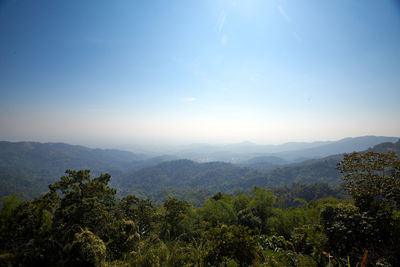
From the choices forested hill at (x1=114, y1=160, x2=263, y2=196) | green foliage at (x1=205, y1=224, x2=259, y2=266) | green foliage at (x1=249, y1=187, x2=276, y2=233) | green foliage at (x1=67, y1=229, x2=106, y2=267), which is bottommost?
forested hill at (x1=114, y1=160, x2=263, y2=196)

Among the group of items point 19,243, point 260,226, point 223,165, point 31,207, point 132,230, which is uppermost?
point 31,207

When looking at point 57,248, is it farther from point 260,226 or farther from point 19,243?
point 260,226

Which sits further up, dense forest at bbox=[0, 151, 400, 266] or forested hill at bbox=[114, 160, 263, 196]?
dense forest at bbox=[0, 151, 400, 266]

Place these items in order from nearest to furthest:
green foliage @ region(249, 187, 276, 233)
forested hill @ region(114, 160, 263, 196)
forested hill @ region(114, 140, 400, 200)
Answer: green foliage @ region(249, 187, 276, 233)
forested hill @ region(114, 140, 400, 200)
forested hill @ region(114, 160, 263, 196)

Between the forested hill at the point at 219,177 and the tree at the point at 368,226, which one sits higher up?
the tree at the point at 368,226

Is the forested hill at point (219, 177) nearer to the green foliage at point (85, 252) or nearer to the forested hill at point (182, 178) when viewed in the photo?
the forested hill at point (182, 178)

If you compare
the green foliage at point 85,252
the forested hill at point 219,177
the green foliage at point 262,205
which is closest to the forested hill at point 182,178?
the forested hill at point 219,177

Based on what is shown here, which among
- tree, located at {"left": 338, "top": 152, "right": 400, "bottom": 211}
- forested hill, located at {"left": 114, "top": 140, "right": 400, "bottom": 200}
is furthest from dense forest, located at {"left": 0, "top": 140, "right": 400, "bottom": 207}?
tree, located at {"left": 338, "top": 152, "right": 400, "bottom": 211}

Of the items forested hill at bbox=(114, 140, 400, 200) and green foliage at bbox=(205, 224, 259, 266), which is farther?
forested hill at bbox=(114, 140, 400, 200)

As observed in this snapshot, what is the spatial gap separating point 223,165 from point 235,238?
171 meters

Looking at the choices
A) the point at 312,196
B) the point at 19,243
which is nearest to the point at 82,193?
the point at 19,243

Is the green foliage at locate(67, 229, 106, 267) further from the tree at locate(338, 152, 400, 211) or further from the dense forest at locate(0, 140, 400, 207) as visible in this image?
the dense forest at locate(0, 140, 400, 207)

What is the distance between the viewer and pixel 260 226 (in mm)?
7094

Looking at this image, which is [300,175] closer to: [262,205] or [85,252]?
[262,205]
